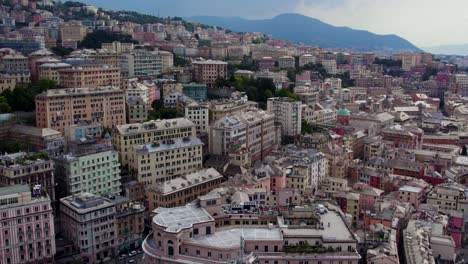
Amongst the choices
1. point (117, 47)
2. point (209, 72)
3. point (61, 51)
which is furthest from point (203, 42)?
point (61, 51)

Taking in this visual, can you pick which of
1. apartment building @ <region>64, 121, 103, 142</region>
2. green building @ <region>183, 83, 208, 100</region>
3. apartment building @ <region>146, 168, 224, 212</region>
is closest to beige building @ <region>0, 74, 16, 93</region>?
apartment building @ <region>64, 121, 103, 142</region>

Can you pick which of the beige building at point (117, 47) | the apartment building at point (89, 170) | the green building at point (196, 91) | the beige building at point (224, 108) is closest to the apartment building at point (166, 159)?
the apartment building at point (89, 170)

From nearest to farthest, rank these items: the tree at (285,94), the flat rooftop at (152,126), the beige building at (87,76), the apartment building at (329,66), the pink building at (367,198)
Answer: the pink building at (367,198), the flat rooftop at (152,126), the beige building at (87,76), the tree at (285,94), the apartment building at (329,66)

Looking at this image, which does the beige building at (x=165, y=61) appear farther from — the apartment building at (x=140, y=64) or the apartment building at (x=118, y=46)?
the apartment building at (x=118, y=46)

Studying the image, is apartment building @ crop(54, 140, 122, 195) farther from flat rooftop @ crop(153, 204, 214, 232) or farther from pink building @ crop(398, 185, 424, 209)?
pink building @ crop(398, 185, 424, 209)

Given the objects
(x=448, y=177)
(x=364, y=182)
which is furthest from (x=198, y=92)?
(x=448, y=177)

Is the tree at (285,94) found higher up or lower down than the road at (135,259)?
higher up
